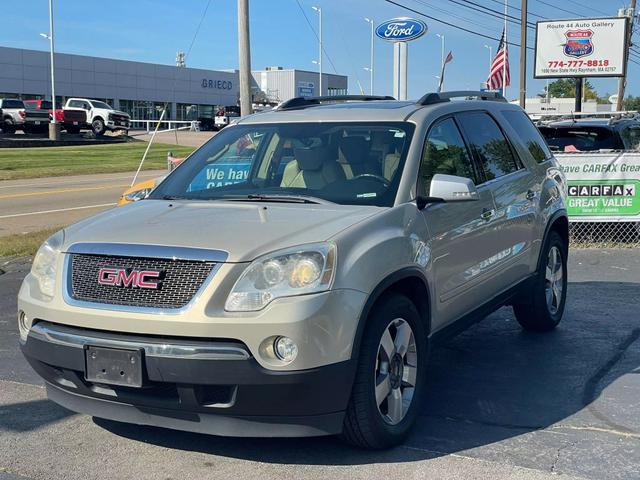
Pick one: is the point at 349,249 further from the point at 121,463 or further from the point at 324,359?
the point at 121,463

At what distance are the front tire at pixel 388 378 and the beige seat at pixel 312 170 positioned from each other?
0.99 m

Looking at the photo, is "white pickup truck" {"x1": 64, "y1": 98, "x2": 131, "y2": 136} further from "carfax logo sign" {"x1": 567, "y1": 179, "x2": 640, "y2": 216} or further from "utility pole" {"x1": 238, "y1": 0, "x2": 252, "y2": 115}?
"carfax logo sign" {"x1": 567, "y1": 179, "x2": 640, "y2": 216}

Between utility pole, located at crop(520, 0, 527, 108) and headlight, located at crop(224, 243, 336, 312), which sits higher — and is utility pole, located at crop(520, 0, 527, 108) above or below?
above

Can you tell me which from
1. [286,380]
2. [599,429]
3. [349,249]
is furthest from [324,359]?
[599,429]

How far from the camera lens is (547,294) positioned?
6.64 m

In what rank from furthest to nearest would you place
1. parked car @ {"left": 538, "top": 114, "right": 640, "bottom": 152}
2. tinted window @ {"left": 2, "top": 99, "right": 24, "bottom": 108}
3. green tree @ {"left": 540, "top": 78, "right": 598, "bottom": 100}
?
1. green tree @ {"left": 540, "top": 78, "right": 598, "bottom": 100}
2. tinted window @ {"left": 2, "top": 99, "right": 24, "bottom": 108}
3. parked car @ {"left": 538, "top": 114, "right": 640, "bottom": 152}

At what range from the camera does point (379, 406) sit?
413cm

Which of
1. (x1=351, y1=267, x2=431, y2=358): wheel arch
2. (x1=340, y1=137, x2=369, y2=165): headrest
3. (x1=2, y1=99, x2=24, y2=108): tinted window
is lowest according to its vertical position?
(x1=351, y1=267, x2=431, y2=358): wheel arch

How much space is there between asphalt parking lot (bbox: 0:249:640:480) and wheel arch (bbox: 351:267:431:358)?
0.65m

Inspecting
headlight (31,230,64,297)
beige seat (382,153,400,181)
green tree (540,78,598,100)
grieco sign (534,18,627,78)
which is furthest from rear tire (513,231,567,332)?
green tree (540,78,598,100)

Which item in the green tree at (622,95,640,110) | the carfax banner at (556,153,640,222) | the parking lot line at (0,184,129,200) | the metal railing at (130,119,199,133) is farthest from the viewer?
the green tree at (622,95,640,110)

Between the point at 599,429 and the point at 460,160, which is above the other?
the point at 460,160

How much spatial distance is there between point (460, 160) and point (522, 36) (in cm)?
2416

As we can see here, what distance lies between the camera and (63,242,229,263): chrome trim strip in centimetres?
373
